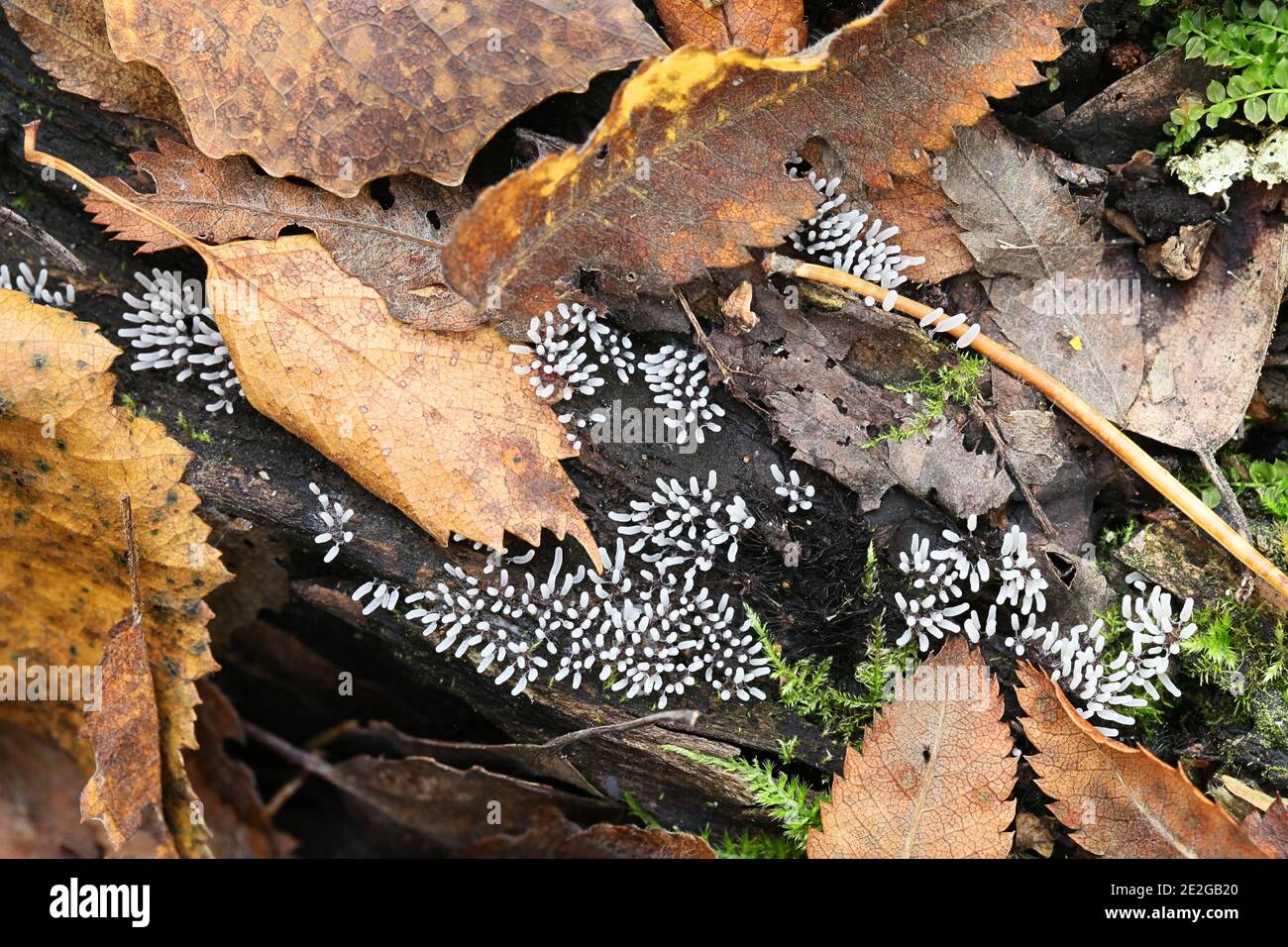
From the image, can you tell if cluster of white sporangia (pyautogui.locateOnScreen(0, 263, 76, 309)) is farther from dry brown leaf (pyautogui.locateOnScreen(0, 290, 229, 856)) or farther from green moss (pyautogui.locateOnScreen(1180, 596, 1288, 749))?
green moss (pyautogui.locateOnScreen(1180, 596, 1288, 749))

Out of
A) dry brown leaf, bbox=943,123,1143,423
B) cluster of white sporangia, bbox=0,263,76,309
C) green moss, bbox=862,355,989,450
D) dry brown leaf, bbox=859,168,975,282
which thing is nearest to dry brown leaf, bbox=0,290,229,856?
cluster of white sporangia, bbox=0,263,76,309

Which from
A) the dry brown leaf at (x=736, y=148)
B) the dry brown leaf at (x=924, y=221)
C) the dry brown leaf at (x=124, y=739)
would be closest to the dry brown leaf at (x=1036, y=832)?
the dry brown leaf at (x=924, y=221)

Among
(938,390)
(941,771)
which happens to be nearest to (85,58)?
(938,390)

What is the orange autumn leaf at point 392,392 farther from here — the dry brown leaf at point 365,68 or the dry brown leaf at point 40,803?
the dry brown leaf at point 40,803

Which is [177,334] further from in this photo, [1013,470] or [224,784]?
[1013,470]

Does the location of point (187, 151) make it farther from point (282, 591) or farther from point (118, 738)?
point (118, 738)

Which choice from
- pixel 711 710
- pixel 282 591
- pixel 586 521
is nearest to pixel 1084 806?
pixel 711 710
